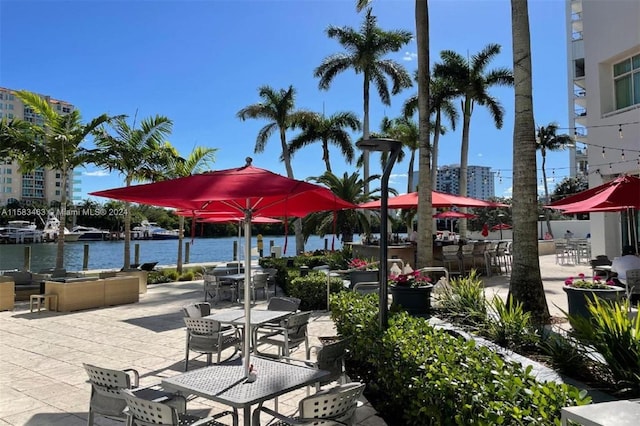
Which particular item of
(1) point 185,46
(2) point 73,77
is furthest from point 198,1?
(2) point 73,77

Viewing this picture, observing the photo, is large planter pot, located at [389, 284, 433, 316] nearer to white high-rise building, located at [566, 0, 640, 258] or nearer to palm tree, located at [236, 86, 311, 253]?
white high-rise building, located at [566, 0, 640, 258]

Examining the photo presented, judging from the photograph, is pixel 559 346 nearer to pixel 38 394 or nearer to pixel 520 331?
pixel 520 331

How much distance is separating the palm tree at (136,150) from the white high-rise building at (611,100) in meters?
14.5

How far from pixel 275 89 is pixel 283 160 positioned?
13.6ft

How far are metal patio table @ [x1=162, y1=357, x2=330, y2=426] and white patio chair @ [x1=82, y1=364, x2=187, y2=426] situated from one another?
0.38 ft

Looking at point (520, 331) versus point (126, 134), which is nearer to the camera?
point (520, 331)

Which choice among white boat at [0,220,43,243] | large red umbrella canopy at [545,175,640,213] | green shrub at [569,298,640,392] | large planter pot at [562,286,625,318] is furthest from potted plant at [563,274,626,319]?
white boat at [0,220,43,243]

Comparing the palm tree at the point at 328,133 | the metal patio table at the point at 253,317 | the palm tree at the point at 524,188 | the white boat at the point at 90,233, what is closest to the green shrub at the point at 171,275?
the metal patio table at the point at 253,317

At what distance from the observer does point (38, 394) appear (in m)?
4.59

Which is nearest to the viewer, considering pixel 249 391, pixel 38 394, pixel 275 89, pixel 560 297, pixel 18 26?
pixel 249 391

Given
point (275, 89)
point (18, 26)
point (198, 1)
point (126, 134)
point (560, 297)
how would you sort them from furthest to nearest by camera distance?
point (275, 89), point (126, 134), point (18, 26), point (198, 1), point (560, 297)

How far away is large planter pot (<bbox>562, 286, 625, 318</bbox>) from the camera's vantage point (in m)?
5.10

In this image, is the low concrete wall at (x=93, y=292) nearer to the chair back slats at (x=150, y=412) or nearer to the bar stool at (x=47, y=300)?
the bar stool at (x=47, y=300)

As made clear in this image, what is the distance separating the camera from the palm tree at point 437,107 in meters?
22.3
